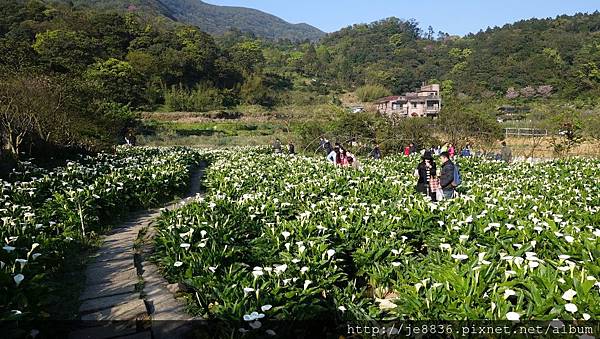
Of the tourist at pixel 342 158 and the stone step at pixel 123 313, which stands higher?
the tourist at pixel 342 158

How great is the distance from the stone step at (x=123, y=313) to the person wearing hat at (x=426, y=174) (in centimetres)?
656

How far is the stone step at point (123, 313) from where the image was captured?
468cm

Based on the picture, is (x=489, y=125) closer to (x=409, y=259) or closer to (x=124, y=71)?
(x=409, y=259)

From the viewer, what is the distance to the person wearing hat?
956 centimetres

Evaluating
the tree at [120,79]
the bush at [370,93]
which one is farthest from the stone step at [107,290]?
the bush at [370,93]

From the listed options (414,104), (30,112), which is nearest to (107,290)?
(30,112)

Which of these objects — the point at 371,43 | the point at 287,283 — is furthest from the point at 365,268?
the point at 371,43

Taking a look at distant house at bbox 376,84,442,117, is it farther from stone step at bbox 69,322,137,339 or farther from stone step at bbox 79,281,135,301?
stone step at bbox 69,322,137,339

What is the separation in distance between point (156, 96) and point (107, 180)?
2381 inches

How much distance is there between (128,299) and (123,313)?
0.38 m

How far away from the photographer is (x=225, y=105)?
73.6m

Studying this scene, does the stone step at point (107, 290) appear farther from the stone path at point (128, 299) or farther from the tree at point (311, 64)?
the tree at point (311, 64)

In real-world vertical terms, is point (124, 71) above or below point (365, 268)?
above

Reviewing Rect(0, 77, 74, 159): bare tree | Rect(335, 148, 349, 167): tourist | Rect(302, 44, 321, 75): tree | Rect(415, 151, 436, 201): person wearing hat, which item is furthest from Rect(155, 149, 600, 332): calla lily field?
Rect(302, 44, 321, 75): tree
